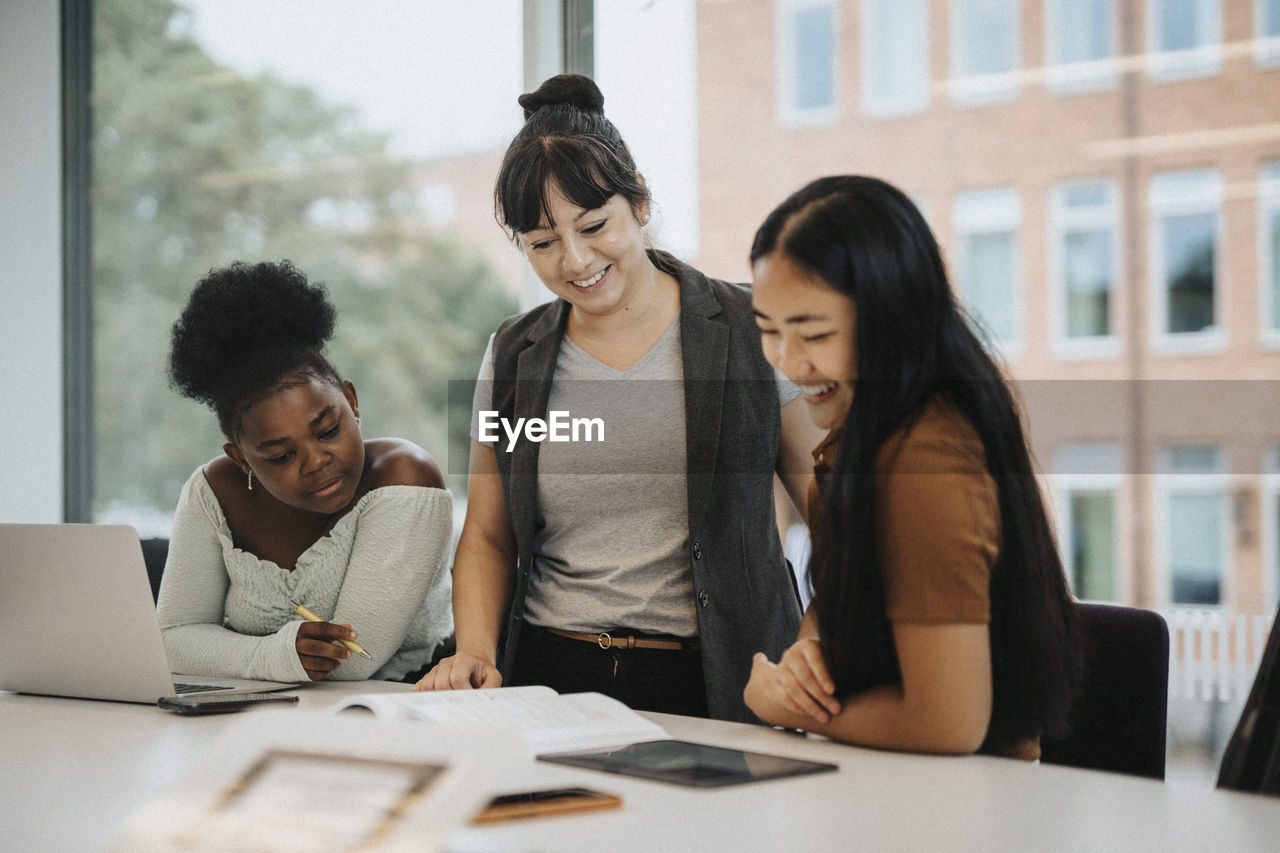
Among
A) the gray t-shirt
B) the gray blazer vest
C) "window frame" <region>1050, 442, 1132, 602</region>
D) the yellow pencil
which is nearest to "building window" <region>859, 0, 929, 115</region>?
"window frame" <region>1050, 442, 1132, 602</region>

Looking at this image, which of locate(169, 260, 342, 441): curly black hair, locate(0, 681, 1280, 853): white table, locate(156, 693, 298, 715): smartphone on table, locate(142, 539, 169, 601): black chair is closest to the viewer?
locate(0, 681, 1280, 853): white table

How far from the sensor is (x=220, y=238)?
3930mm

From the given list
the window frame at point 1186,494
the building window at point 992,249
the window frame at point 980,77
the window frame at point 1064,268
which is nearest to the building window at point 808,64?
the window frame at point 980,77

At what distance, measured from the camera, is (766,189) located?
344 centimetres

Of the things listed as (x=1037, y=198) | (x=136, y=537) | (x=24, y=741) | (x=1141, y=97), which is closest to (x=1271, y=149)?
(x=1141, y=97)

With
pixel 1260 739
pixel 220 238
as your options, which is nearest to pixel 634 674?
pixel 1260 739

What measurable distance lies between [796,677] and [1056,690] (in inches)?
11.2

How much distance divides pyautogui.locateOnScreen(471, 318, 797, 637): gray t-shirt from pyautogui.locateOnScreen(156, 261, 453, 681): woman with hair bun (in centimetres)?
23

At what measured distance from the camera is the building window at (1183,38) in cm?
305

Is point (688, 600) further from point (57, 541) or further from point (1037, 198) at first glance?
point (1037, 198)

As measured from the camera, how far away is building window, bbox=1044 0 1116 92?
317cm

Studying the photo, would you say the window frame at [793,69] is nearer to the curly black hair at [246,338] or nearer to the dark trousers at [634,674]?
the curly black hair at [246,338]

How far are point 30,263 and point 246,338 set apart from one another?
2.31 metres

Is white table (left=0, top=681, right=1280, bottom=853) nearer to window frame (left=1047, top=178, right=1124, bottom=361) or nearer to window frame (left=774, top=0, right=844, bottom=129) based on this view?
window frame (left=1047, top=178, right=1124, bottom=361)
